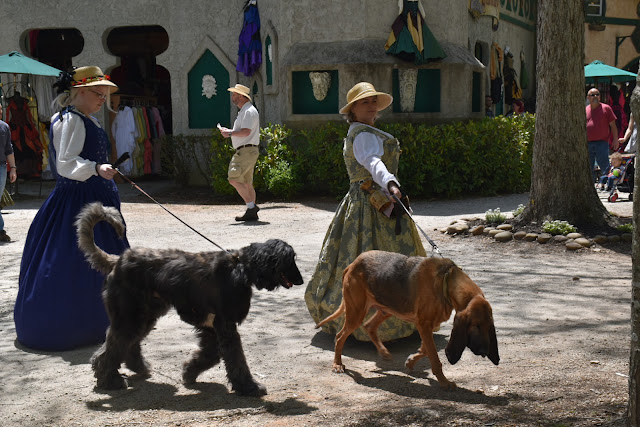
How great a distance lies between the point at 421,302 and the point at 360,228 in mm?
1104

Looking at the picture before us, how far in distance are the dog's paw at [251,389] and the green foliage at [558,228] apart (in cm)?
572

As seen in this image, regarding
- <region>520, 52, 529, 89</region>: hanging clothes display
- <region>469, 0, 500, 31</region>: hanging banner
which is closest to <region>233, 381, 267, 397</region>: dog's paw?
<region>469, 0, 500, 31</region>: hanging banner

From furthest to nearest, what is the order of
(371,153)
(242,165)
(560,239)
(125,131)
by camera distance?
(125,131) → (242,165) → (560,239) → (371,153)

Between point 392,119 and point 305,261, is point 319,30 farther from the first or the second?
point 305,261

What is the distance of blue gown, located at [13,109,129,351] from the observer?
4973 millimetres

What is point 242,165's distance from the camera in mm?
11664

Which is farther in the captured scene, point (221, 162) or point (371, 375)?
point (221, 162)

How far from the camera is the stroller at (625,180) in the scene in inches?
503

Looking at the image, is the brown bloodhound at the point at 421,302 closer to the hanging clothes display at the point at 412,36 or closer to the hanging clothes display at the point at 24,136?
the hanging clothes display at the point at 412,36

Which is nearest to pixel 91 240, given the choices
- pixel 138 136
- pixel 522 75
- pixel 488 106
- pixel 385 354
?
pixel 385 354

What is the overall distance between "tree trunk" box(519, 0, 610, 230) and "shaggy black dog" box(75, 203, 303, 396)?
5.87m

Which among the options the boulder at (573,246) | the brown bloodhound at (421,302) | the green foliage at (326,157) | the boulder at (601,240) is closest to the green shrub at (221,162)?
the green foliage at (326,157)

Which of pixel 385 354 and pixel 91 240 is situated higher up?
pixel 91 240

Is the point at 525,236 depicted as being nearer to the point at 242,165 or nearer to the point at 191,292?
the point at 242,165
